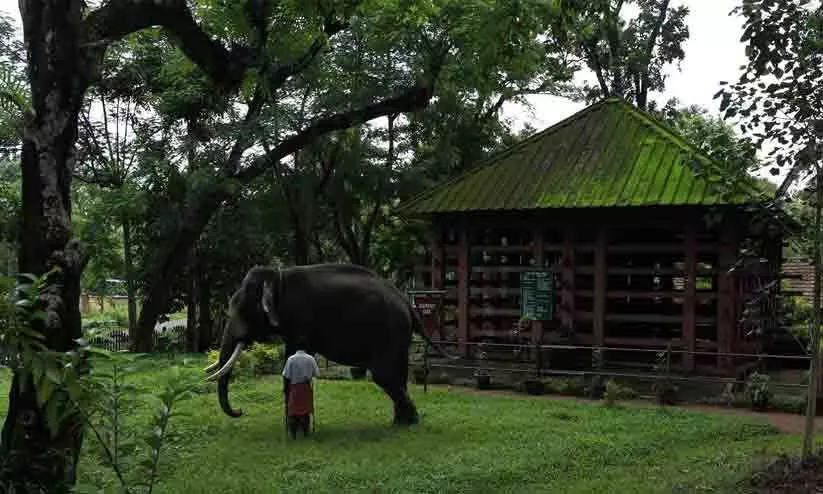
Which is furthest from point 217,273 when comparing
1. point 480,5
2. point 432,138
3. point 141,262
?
point 480,5

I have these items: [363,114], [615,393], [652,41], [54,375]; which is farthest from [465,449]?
[652,41]

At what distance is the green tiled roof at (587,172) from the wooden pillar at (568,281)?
90cm

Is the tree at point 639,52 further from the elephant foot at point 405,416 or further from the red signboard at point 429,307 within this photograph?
the elephant foot at point 405,416

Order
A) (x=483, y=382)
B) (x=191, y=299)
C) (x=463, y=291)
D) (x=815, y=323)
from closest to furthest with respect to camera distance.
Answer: (x=815, y=323), (x=483, y=382), (x=463, y=291), (x=191, y=299)

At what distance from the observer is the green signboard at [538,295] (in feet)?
49.3

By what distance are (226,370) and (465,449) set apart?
2.99 metres

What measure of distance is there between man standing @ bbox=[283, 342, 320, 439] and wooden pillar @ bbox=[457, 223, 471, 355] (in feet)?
21.8

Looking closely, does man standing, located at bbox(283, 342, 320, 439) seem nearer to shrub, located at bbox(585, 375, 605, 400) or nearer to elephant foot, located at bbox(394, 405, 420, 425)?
elephant foot, located at bbox(394, 405, 420, 425)

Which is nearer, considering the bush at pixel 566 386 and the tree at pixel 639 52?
the bush at pixel 566 386

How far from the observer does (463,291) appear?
16359 millimetres

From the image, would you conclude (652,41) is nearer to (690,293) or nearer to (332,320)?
(690,293)

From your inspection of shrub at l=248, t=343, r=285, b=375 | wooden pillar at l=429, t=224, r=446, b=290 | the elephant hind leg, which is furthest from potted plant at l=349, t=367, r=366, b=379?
the elephant hind leg

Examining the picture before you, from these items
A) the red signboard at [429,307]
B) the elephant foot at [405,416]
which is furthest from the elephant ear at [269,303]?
the red signboard at [429,307]

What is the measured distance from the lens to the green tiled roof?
1435 cm
